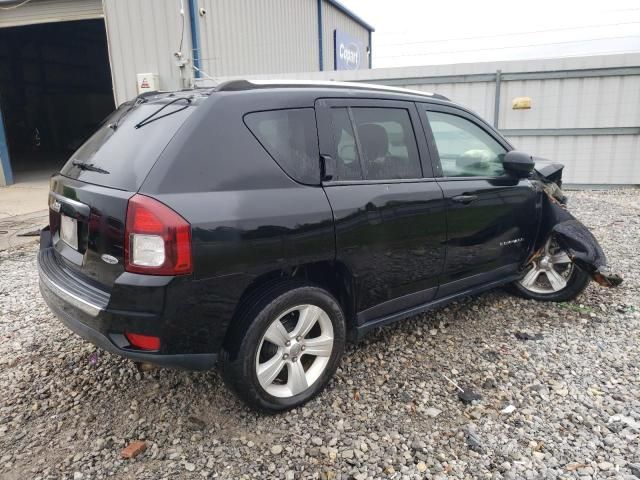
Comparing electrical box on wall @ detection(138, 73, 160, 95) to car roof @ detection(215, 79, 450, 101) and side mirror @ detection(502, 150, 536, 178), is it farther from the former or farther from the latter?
side mirror @ detection(502, 150, 536, 178)

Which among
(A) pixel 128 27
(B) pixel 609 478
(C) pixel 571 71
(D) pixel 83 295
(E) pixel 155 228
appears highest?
(A) pixel 128 27

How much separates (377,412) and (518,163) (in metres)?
2.11

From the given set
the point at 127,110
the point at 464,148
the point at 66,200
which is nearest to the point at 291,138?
the point at 127,110

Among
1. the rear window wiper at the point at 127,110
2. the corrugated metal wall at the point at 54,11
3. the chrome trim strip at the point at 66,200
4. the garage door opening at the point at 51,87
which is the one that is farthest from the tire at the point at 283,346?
the garage door opening at the point at 51,87

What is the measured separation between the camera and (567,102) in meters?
9.11

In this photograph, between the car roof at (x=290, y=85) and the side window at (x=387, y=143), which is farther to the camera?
the side window at (x=387, y=143)

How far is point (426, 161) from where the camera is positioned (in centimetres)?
327

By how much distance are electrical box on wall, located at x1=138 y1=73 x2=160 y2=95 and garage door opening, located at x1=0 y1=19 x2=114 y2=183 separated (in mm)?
9954

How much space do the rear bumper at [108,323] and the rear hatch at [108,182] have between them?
83 mm

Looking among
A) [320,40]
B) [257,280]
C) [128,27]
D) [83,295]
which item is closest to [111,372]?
[83,295]

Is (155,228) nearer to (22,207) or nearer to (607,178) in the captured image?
(22,207)

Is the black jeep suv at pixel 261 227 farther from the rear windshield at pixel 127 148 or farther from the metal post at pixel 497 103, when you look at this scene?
the metal post at pixel 497 103

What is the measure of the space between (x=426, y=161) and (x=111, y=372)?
8.18 feet

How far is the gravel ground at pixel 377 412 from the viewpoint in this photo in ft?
7.83
